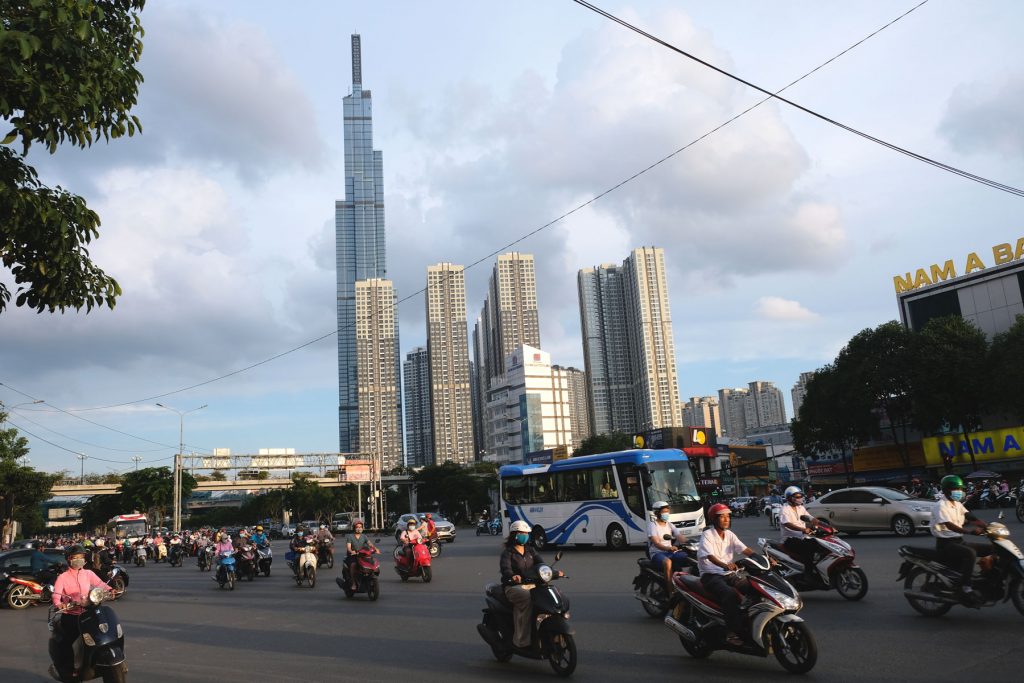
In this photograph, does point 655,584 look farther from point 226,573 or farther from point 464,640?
point 226,573

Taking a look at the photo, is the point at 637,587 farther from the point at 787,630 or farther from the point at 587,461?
the point at 587,461

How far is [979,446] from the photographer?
43.5 metres

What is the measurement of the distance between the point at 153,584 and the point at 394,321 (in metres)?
148

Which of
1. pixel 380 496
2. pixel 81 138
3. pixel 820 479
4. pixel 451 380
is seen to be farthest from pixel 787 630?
pixel 451 380

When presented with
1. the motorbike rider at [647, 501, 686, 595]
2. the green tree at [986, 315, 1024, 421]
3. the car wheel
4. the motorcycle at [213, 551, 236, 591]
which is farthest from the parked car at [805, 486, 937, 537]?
the green tree at [986, 315, 1024, 421]

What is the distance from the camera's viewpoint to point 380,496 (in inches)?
2726

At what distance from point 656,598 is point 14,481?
133ft

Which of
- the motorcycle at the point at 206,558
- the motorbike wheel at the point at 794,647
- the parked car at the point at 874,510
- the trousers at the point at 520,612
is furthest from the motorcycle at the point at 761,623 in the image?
the motorcycle at the point at 206,558

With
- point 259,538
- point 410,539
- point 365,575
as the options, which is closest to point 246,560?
point 259,538

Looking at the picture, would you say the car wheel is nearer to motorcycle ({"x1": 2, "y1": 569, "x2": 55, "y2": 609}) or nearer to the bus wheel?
the bus wheel

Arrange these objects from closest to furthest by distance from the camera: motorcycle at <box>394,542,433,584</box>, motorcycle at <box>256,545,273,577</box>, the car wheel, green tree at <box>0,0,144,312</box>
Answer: green tree at <box>0,0,144,312</box>
motorcycle at <box>394,542,433,584</box>
the car wheel
motorcycle at <box>256,545,273,577</box>

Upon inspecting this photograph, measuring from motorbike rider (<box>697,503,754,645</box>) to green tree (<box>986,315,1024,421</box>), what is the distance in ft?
119

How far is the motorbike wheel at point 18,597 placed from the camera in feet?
55.1

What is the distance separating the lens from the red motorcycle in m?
14.0
